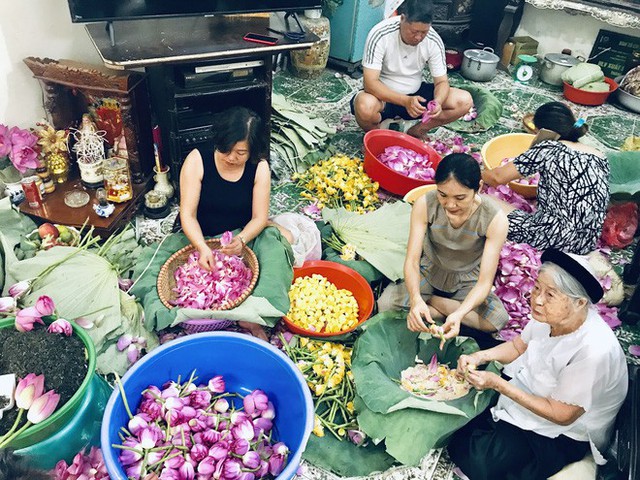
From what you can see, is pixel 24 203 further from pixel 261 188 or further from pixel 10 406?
pixel 10 406

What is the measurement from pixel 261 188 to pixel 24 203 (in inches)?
56.0

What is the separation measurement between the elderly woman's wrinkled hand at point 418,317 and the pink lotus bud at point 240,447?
0.88 metres

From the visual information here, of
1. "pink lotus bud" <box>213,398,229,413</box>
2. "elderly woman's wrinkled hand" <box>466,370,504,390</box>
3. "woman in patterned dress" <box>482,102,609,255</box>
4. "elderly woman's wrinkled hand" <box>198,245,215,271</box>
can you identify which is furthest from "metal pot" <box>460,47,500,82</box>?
"pink lotus bud" <box>213,398,229,413</box>

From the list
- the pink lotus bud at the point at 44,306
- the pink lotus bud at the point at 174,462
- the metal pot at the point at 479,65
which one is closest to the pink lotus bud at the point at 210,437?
the pink lotus bud at the point at 174,462

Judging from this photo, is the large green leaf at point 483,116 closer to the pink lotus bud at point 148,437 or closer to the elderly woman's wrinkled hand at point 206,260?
the elderly woman's wrinkled hand at point 206,260

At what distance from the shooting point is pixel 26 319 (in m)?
1.76

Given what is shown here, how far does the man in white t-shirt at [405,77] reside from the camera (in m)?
3.66

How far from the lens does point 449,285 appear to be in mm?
2588

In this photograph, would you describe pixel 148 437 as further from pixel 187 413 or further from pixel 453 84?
pixel 453 84

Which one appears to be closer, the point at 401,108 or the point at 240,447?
the point at 240,447

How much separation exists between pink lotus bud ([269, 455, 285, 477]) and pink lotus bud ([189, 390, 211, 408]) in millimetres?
340

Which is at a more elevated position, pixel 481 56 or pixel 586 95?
pixel 481 56

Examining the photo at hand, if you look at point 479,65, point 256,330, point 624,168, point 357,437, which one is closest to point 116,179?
point 256,330

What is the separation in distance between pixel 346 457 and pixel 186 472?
0.69 metres
